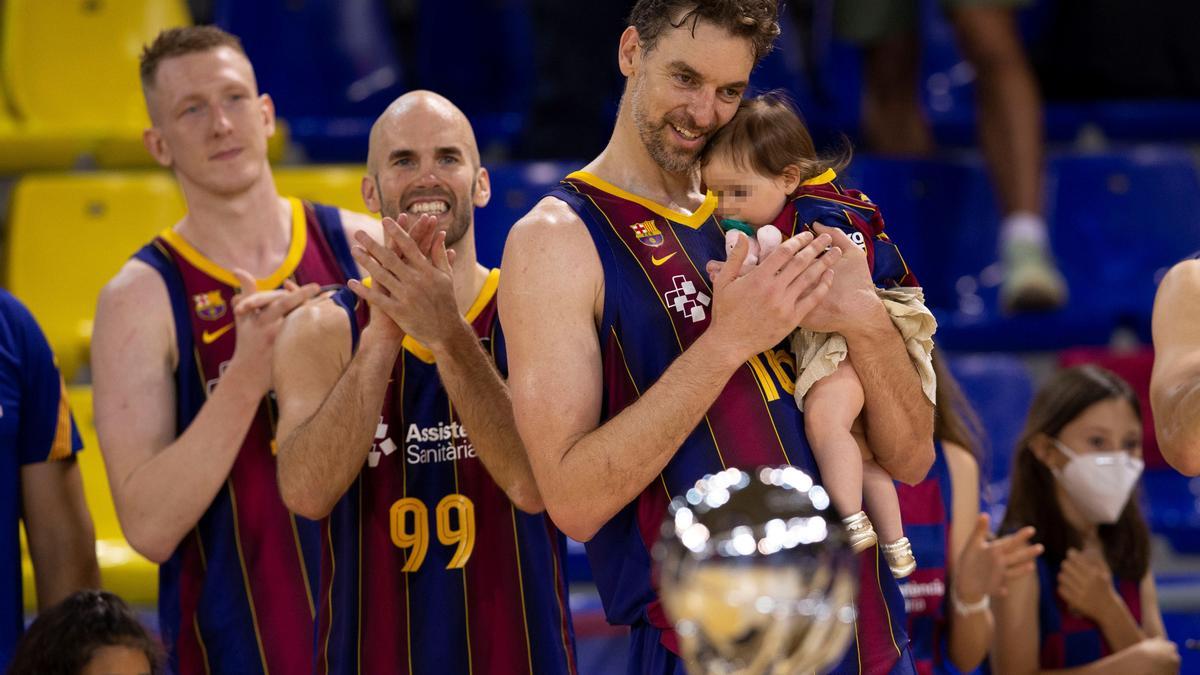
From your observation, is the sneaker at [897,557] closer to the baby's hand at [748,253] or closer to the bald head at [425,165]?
the baby's hand at [748,253]

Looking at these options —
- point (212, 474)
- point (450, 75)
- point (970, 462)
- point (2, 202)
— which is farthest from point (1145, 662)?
point (2, 202)

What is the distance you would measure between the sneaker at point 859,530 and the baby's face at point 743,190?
0.58m

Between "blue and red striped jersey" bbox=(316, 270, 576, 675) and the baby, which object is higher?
the baby

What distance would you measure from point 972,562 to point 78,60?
426 cm

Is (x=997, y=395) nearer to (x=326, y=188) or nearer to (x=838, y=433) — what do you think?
(x=326, y=188)

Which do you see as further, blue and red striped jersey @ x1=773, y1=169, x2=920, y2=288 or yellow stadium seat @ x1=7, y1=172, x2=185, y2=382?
yellow stadium seat @ x1=7, y1=172, x2=185, y2=382

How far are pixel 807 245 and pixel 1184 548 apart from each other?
3.38 metres

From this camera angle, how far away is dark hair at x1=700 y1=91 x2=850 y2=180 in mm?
2850

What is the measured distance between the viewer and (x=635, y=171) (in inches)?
116

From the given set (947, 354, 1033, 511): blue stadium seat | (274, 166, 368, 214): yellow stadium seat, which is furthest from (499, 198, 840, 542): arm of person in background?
(947, 354, 1033, 511): blue stadium seat

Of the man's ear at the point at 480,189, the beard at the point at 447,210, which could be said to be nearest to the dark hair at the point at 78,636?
the beard at the point at 447,210

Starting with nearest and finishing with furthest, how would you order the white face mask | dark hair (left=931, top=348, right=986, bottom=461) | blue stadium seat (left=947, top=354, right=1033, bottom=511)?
dark hair (left=931, top=348, right=986, bottom=461) < the white face mask < blue stadium seat (left=947, top=354, right=1033, bottom=511)

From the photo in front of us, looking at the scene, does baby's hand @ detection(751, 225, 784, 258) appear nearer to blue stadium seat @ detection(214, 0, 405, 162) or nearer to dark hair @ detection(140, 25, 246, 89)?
dark hair @ detection(140, 25, 246, 89)

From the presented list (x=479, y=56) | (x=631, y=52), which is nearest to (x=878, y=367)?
(x=631, y=52)
